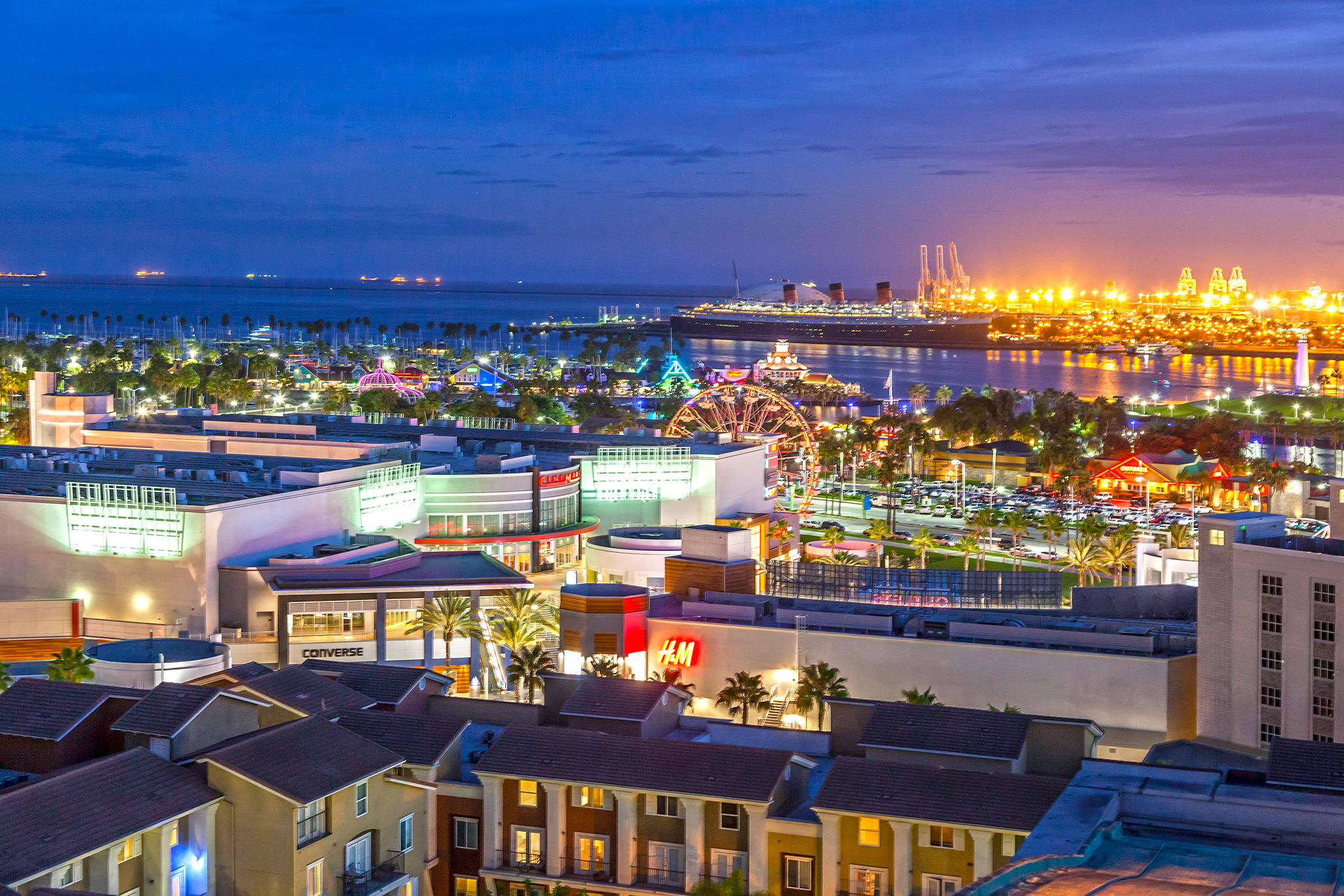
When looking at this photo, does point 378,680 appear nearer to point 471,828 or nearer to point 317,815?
point 471,828

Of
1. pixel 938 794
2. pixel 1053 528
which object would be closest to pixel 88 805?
pixel 938 794

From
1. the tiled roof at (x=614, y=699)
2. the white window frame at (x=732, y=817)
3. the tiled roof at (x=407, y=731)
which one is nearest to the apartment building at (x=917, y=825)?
the white window frame at (x=732, y=817)

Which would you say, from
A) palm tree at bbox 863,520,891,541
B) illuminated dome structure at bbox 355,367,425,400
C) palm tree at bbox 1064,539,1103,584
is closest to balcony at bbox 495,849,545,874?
palm tree at bbox 1064,539,1103,584

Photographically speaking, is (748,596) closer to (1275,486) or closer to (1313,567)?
(1313,567)

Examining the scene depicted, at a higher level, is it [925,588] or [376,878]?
[925,588]

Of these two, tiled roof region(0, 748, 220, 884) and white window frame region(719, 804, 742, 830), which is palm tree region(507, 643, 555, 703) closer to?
white window frame region(719, 804, 742, 830)

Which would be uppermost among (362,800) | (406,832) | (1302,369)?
(1302,369)

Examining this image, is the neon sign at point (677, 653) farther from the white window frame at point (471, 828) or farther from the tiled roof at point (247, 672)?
the white window frame at point (471, 828)

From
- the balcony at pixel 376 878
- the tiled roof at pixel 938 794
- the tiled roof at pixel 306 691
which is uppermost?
the tiled roof at pixel 306 691
